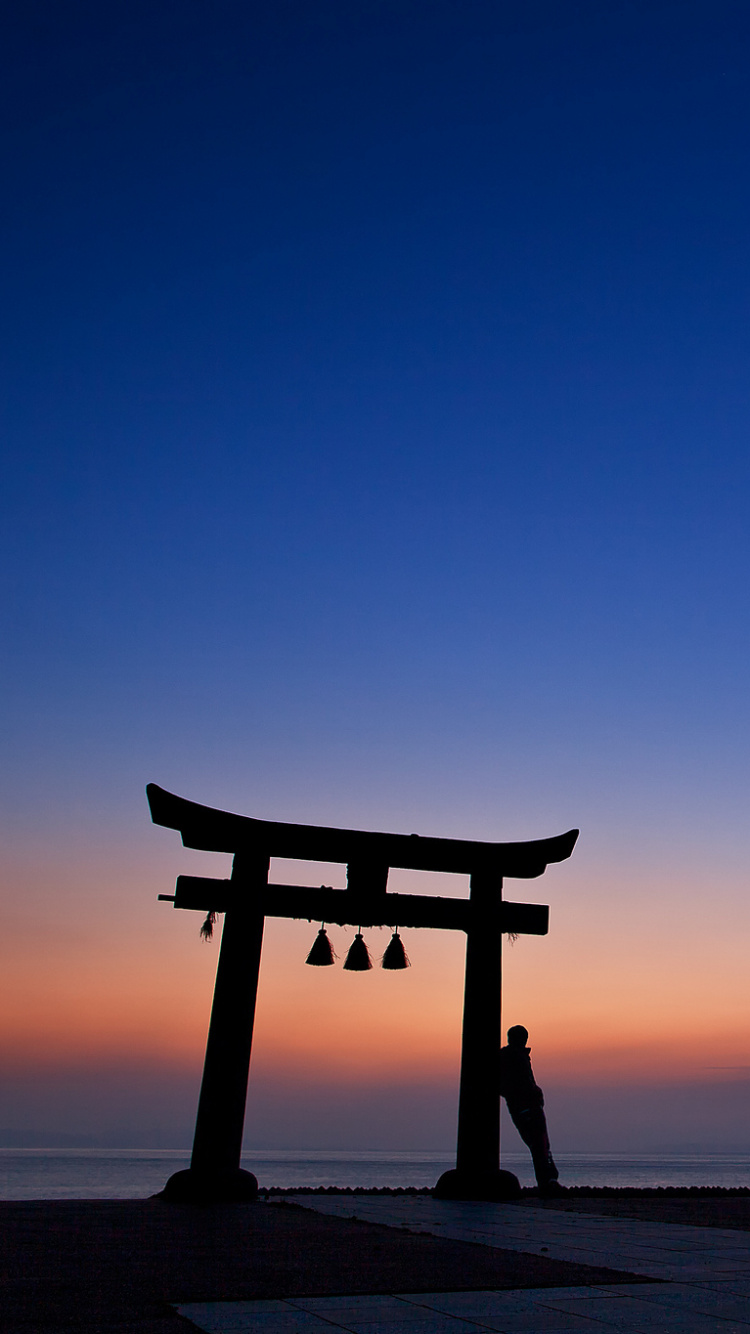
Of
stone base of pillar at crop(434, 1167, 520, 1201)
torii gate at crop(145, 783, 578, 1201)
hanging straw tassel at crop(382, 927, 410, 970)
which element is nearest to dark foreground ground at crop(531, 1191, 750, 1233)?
stone base of pillar at crop(434, 1167, 520, 1201)

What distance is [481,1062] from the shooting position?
11.1 metres

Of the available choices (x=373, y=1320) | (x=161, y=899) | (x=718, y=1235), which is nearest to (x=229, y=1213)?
(x=161, y=899)

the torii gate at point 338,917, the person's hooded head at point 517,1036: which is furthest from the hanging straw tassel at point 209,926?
the person's hooded head at point 517,1036

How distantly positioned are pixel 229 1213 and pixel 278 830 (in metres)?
3.92

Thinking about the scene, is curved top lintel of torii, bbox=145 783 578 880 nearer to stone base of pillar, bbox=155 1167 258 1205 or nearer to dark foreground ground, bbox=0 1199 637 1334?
stone base of pillar, bbox=155 1167 258 1205

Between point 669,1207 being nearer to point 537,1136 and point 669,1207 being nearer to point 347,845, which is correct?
point 537,1136

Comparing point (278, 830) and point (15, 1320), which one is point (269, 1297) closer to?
point (15, 1320)

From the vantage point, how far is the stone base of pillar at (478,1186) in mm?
10359

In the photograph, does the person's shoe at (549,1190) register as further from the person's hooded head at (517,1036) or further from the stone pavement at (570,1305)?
the stone pavement at (570,1305)

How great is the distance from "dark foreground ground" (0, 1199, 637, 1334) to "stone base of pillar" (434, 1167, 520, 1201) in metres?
3.19

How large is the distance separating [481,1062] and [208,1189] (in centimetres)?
334

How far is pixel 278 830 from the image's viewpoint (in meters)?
11.0

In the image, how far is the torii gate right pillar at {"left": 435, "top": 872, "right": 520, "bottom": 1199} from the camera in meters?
10.5

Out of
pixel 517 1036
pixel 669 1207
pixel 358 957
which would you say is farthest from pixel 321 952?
pixel 669 1207
